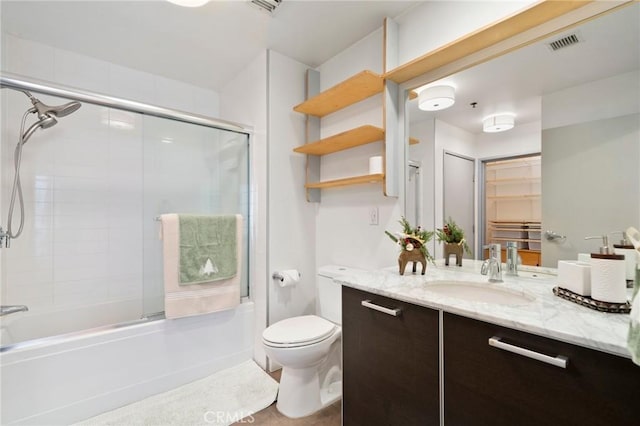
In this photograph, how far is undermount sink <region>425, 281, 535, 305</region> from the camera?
3.81 ft

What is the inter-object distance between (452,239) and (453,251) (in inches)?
2.7

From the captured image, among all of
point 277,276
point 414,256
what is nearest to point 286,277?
point 277,276

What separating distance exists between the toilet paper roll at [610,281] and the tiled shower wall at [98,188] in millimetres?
1991

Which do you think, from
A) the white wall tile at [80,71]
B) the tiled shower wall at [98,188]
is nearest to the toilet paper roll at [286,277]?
the tiled shower wall at [98,188]

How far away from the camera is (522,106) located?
1.32m

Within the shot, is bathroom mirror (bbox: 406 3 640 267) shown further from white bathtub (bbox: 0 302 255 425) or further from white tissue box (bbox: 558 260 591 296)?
white bathtub (bbox: 0 302 255 425)

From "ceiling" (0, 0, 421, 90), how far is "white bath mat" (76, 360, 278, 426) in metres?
2.37

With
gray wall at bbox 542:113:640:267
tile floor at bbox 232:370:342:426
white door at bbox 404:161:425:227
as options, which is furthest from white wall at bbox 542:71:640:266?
tile floor at bbox 232:370:342:426

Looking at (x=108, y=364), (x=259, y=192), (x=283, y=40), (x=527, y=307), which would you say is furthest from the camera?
(x=259, y=192)

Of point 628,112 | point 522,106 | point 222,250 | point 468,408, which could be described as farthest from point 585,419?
point 222,250

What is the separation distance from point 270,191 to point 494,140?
4.74 ft

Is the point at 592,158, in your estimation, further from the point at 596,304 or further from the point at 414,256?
the point at 414,256

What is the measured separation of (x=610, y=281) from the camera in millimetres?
855

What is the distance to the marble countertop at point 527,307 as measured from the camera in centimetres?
71
